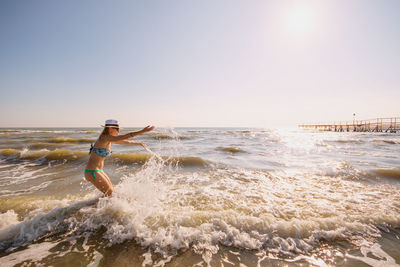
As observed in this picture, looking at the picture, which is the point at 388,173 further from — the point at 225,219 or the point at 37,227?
the point at 37,227

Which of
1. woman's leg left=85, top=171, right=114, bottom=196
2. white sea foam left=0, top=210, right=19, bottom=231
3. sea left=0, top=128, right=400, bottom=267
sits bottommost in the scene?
sea left=0, top=128, right=400, bottom=267

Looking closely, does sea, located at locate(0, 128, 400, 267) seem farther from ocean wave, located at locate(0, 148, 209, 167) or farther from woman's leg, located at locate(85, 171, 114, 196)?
ocean wave, located at locate(0, 148, 209, 167)

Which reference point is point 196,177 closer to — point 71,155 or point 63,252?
point 63,252

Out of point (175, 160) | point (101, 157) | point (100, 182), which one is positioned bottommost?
point (175, 160)

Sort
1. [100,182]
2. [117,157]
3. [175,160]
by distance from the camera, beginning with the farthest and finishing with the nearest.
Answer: [117,157]
[175,160]
[100,182]

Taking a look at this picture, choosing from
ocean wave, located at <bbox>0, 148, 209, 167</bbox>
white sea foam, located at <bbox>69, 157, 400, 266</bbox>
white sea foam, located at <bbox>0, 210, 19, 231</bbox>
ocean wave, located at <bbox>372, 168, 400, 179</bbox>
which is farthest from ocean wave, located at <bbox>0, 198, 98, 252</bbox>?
ocean wave, located at <bbox>372, 168, 400, 179</bbox>

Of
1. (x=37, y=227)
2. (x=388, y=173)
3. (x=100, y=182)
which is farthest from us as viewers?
(x=388, y=173)

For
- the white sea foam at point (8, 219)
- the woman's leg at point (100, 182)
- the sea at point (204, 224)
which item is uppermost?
the woman's leg at point (100, 182)

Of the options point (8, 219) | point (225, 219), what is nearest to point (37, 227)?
point (8, 219)

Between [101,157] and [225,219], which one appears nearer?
[225,219]

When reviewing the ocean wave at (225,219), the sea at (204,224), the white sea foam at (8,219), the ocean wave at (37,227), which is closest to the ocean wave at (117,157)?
the sea at (204,224)

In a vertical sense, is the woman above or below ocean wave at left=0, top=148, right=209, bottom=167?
above

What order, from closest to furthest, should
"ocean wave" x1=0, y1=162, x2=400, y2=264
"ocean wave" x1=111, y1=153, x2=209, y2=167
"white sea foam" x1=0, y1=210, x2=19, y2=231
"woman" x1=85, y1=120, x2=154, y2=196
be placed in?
1. "ocean wave" x1=0, y1=162, x2=400, y2=264
2. "white sea foam" x1=0, y1=210, x2=19, y2=231
3. "woman" x1=85, y1=120, x2=154, y2=196
4. "ocean wave" x1=111, y1=153, x2=209, y2=167

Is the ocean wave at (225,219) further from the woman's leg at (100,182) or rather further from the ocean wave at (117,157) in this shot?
the ocean wave at (117,157)
